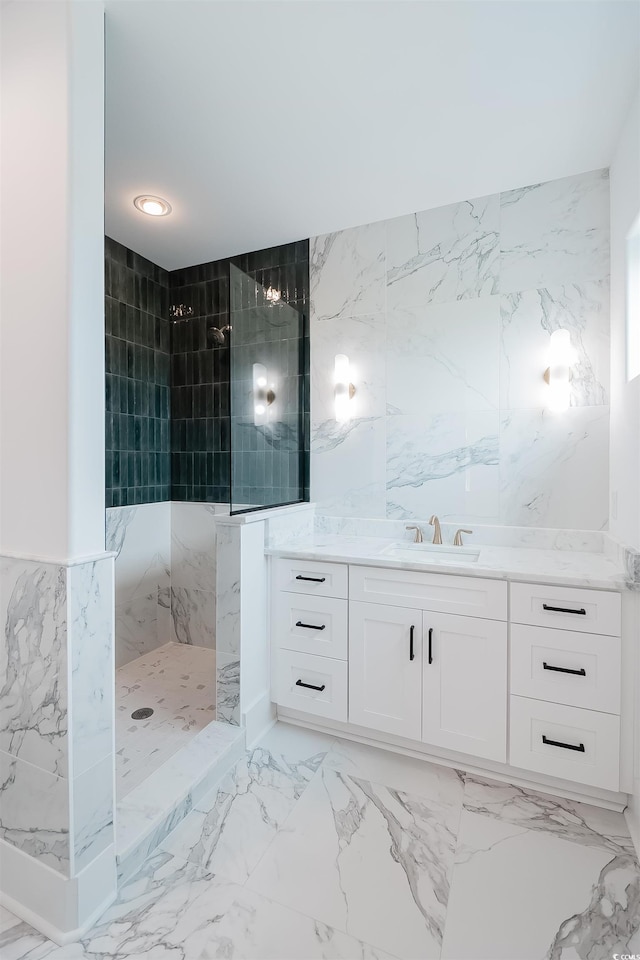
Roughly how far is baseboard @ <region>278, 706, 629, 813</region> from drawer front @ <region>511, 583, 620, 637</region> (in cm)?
64

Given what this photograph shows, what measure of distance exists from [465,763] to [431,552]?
0.95 metres

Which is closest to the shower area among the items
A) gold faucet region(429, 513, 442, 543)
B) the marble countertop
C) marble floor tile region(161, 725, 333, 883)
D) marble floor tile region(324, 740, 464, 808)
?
marble floor tile region(161, 725, 333, 883)

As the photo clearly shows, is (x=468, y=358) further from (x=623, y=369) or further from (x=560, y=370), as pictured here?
(x=623, y=369)

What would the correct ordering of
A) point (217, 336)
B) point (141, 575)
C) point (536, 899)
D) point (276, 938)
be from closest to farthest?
1. point (276, 938)
2. point (536, 899)
3. point (141, 575)
4. point (217, 336)

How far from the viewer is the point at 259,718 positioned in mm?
2123

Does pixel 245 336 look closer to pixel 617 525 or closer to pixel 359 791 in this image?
pixel 617 525

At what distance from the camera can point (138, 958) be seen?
3.76ft

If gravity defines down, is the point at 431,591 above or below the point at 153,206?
below

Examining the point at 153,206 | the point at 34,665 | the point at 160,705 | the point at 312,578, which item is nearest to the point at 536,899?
the point at 312,578

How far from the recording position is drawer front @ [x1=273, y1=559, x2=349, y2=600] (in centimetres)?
207

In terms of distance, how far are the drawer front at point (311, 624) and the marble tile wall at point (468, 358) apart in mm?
699

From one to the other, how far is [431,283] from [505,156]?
0.63 meters

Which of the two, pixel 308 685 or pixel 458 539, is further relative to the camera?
pixel 458 539

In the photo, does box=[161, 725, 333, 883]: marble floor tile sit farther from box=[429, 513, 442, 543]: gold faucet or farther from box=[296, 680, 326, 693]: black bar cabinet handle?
box=[429, 513, 442, 543]: gold faucet
